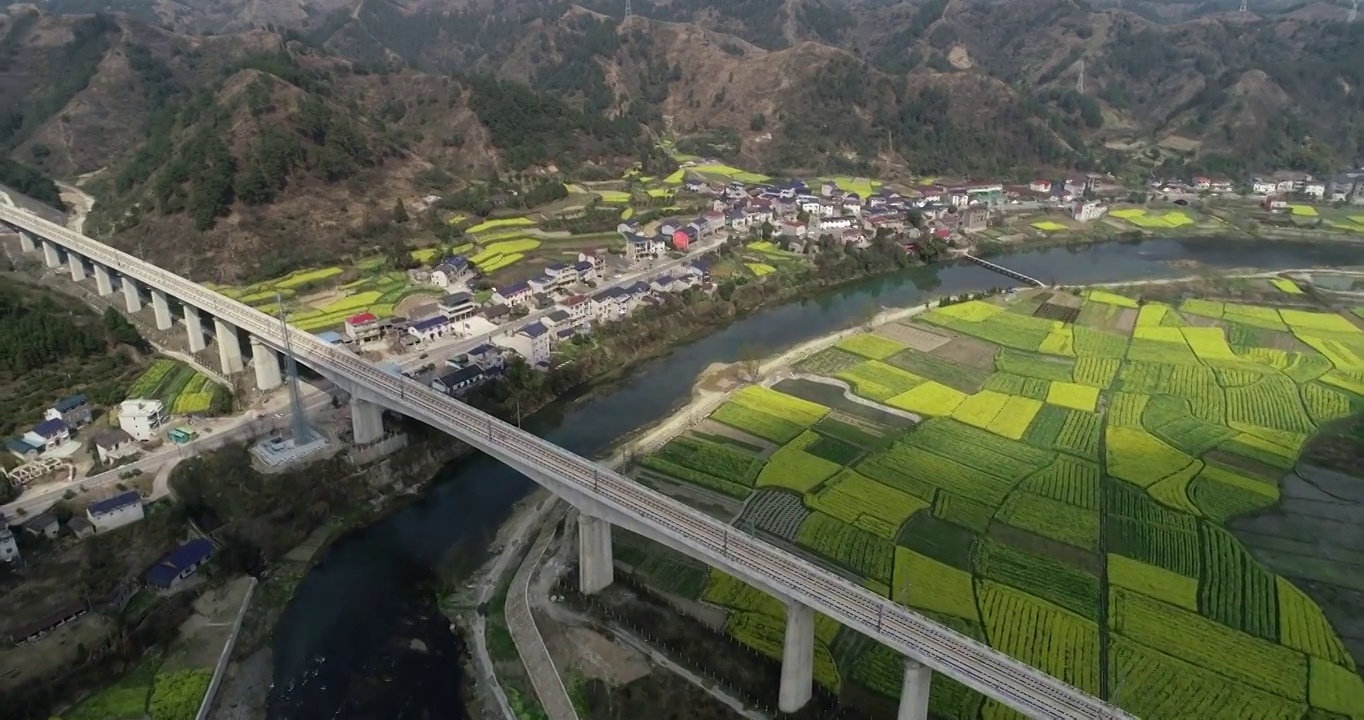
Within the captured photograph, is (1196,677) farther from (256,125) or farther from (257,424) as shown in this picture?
(256,125)

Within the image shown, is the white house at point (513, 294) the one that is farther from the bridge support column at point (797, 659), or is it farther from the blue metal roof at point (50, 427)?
the bridge support column at point (797, 659)

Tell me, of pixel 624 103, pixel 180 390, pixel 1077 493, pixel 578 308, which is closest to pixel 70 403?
pixel 180 390

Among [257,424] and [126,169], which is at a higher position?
[126,169]

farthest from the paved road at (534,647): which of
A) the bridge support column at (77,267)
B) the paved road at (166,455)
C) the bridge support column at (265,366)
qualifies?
the bridge support column at (77,267)

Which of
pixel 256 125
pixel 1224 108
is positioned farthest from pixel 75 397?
pixel 1224 108

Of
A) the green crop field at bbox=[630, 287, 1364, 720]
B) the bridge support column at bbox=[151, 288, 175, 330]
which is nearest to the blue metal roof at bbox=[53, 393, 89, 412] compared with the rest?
the bridge support column at bbox=[151, 288, 175, 330]

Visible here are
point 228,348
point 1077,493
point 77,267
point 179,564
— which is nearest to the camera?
point 179,564

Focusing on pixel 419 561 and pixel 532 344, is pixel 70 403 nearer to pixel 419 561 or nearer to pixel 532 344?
pixel 419 561
